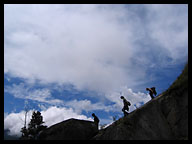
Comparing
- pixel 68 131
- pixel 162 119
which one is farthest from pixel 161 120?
pixel 68 131

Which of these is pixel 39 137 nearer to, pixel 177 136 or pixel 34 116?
pixel 177 136

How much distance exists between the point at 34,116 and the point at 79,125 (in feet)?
108

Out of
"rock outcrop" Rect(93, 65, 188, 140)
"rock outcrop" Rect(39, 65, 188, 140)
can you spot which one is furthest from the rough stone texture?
"rock outcrop" Rect(93, 65, 188, 140)

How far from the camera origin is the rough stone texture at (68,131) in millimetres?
12134

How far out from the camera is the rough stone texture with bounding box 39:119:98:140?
12134mm

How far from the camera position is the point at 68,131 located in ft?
40.3

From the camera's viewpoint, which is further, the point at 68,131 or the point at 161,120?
the point at 68,131

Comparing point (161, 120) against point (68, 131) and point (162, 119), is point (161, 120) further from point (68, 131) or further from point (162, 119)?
point (68, 131)

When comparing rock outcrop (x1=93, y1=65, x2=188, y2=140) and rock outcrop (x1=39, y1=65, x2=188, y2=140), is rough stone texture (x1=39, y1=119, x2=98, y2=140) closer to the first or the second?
rock outcrop (x1=39, y1=65, x2=188, y2=140)

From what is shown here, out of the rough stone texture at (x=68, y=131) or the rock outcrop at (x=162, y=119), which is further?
the rough stone texture at (x=68, y=131)

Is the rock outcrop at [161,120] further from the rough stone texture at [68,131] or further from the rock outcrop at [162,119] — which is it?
the rough stone texture at [68,131]

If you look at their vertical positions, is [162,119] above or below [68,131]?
above

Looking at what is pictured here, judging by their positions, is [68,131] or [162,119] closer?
[162,119]

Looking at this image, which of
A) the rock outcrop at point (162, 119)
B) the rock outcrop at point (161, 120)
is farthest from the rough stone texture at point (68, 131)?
the rock outcrop at point (162, 119)
